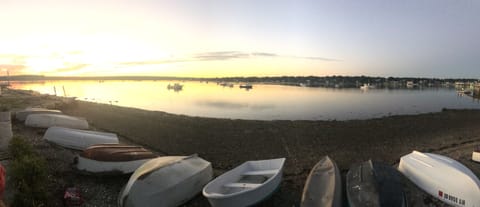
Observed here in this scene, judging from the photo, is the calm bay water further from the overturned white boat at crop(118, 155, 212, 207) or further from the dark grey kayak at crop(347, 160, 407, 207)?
the overturned white boat at crop(118, 155, 212, 207)

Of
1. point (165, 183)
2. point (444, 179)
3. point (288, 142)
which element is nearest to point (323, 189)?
point (444, 179)

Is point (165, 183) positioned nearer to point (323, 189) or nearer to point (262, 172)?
point (262, 172)

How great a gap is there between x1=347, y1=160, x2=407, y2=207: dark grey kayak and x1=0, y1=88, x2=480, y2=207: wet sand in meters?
0.92

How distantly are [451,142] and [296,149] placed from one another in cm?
727

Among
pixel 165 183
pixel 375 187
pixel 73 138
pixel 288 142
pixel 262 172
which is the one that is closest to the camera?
pixel 375 187

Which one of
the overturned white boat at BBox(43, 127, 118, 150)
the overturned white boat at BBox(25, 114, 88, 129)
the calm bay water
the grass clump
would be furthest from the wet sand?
the calm bay water

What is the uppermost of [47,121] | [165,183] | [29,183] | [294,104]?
[47,121]

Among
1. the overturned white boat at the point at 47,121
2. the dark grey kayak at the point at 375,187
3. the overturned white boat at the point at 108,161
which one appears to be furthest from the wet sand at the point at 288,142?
the dark grey kayak at the point at 375,187

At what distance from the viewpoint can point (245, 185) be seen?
7.59m

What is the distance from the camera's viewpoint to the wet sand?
8305 millimetres

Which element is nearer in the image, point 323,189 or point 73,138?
point 323,189

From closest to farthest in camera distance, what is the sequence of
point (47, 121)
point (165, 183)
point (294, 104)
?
1. point (165, 183)
2. point (47, 121)
3. point (294, 104)

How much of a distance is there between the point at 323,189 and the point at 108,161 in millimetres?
5523

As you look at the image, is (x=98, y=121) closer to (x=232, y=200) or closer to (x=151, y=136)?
(x=151, y=136)
